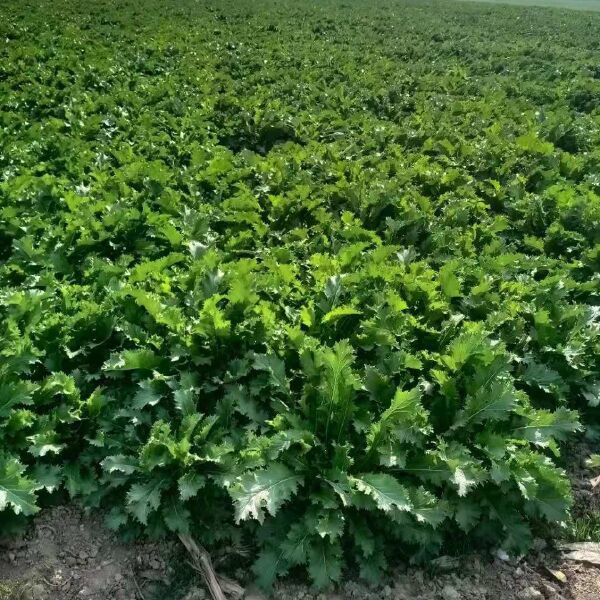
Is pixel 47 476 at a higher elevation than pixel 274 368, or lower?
lower

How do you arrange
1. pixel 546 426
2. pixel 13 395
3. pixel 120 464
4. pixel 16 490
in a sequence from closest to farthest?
1. pixel 16 490
2. pixel 120 464
3. pixel 13 395
4. pixel 546 426

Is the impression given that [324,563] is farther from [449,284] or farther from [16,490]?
[449,284]

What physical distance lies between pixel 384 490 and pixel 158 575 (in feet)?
4.43

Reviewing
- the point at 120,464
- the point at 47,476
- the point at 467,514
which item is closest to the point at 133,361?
the point at 120,464

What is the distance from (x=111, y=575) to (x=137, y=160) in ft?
17.2

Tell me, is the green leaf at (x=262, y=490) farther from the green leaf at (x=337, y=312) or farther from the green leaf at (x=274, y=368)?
the green leaf at (x=337, y=312)

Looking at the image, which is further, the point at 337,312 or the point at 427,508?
the point at 337,312

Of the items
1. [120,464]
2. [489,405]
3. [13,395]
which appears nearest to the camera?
[120,464]

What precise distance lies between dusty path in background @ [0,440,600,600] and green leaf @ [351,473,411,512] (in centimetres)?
53

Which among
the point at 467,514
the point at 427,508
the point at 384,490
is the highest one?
the point at 384,490

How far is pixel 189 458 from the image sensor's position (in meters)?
3.68

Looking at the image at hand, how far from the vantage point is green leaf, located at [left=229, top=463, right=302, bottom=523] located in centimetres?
348

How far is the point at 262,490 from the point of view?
11.8ft

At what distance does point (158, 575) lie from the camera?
3.62 meters
